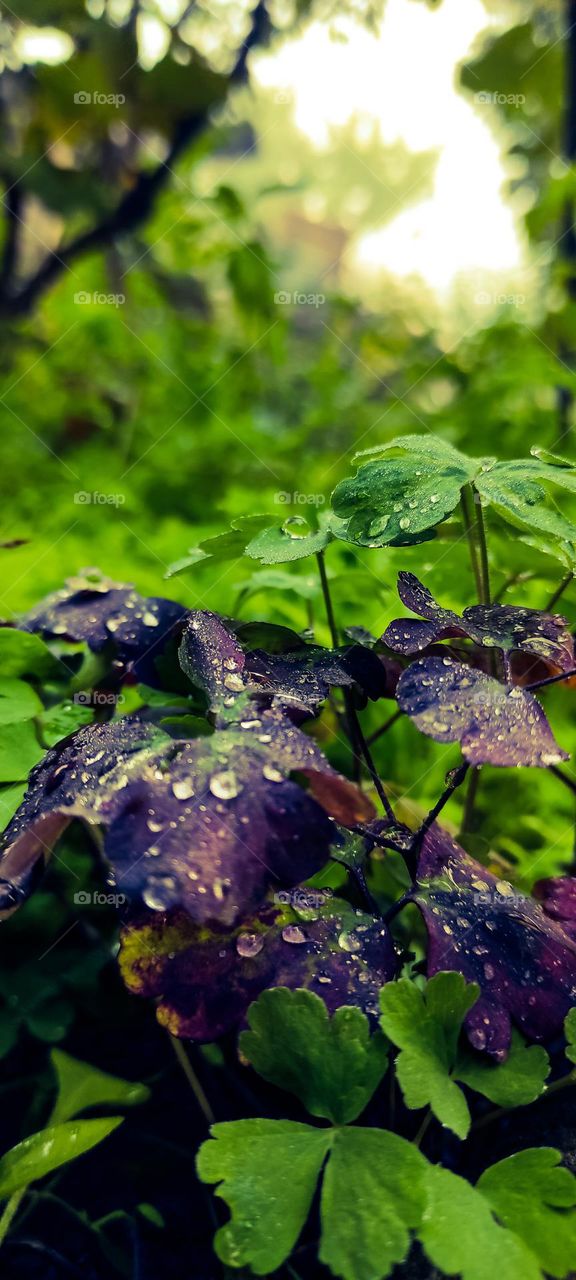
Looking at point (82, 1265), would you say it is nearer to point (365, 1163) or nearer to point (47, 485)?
point (365, 1163)

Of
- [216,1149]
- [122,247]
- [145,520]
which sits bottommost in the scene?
[216,1149]

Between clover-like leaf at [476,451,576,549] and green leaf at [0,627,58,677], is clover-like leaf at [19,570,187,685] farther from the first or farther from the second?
clover-like leaf at [476,451,576,549]

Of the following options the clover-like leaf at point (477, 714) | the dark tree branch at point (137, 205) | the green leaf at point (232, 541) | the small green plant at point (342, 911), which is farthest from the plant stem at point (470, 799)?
the dark tree branch at point (137, 205)

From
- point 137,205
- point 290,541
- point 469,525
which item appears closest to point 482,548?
point 469,525

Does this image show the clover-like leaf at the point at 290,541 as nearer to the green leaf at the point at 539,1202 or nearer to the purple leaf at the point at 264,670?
the purple leaf at the point at 264,670

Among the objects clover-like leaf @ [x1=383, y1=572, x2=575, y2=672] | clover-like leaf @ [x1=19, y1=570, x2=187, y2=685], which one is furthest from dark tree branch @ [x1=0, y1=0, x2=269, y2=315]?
clover-like leaf @ [x1=383, y1=572, x2=575, y2=672]

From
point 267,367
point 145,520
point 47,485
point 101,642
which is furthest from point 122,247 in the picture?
point 101,642

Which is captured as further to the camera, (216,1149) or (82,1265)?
(82,1265)
